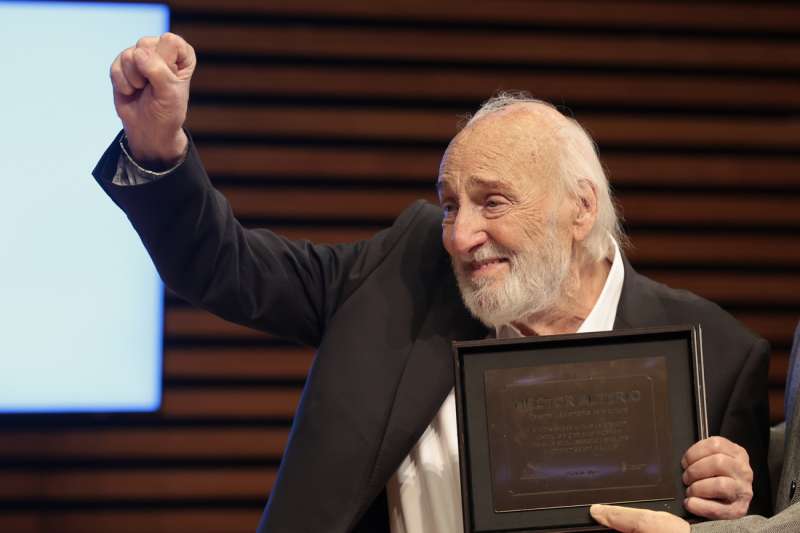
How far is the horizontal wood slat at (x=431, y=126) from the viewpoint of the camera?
3723 millimetres

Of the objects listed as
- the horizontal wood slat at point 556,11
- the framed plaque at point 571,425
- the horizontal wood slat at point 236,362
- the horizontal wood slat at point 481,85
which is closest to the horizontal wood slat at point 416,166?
the horizontal wood slat at point 481,85

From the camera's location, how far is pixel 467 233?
218cm

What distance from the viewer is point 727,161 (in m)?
3.96

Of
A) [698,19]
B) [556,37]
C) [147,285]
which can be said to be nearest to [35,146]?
[147,285]

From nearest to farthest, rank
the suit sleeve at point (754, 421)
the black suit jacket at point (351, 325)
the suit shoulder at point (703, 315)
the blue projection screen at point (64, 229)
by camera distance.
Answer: the black suit jacket at point (351, 325), the suit sleeve at point (754, 421), the suit shoulder at point (703, 315), the blue projection screen at point (64, 229)

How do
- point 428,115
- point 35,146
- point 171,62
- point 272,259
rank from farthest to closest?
point 428,115 < point 35,146 < point 272,259 < point 171,62

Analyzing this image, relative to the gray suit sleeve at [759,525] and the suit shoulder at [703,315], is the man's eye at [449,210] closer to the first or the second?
the suit shoulder at [703,315]

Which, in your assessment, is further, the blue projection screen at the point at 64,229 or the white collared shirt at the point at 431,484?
the blue projection screen at the point at 64,229

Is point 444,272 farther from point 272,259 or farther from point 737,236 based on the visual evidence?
point 737,236

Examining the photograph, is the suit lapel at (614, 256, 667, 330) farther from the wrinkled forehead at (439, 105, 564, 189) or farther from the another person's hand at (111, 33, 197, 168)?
the another person's hand at (111, 33, 197, 168)

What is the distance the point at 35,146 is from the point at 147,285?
528mm

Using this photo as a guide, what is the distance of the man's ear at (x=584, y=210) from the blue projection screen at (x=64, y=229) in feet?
5.08

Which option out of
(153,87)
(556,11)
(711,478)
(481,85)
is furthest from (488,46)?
(711,478)

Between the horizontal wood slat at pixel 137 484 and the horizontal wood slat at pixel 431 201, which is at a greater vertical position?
the horizontal wood slat at pixel 431 201
